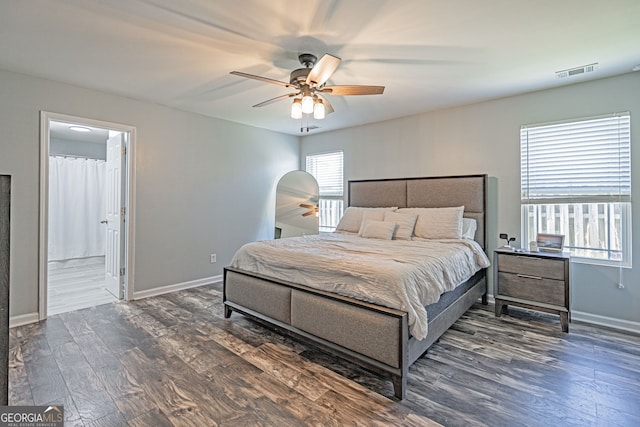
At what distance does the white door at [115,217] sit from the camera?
3953mm

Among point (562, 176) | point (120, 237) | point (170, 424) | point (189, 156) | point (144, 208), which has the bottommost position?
point (170, 424)

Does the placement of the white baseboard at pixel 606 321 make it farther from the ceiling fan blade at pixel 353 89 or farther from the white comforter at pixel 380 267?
the ceiling fan blade at pixel 353 89

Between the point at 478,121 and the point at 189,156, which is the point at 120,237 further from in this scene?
the point at 478,121

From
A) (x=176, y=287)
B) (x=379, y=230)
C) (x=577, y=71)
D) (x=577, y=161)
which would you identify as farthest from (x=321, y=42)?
(x=176, y=287)

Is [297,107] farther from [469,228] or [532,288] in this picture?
[532,288]

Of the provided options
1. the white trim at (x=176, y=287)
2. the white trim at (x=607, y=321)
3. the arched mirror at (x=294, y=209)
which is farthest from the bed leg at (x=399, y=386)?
the arched mirror at (x=294, y=209)

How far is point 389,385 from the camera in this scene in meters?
2.12

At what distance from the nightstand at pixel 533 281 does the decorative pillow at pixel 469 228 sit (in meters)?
0.38

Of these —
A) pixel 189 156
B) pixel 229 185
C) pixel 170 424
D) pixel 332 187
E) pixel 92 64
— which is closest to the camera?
pixel 170 424

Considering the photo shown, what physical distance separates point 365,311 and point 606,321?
9.27ft

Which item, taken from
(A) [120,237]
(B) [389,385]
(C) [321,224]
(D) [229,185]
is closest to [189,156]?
(D) [229,185]

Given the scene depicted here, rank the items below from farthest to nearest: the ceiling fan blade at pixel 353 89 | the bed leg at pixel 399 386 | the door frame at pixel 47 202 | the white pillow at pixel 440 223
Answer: the white pillow at pixel 440 223, the door frame at pixel 47 202, the ceiling fan blade at pixel 353 89, the bed leg at pixel 399 386

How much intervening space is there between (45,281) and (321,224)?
4.03 m

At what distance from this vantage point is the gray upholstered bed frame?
2.01 metres
